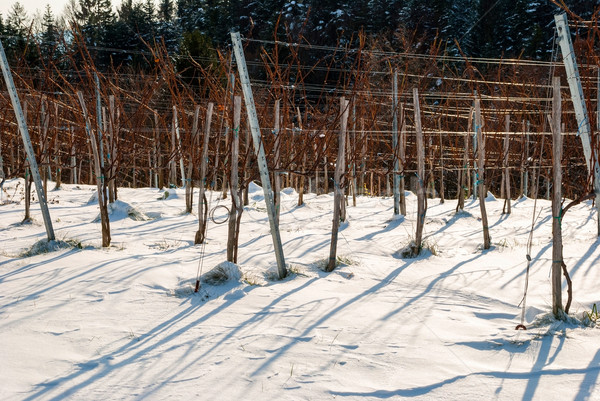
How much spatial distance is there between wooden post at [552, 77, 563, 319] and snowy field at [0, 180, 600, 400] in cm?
21

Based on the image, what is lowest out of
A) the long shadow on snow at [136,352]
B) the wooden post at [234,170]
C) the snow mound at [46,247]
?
the long shadow on snow at [136,352]

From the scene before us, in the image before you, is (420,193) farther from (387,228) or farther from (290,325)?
(290,325)

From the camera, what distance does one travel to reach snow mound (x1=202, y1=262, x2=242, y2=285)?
4.45 meters

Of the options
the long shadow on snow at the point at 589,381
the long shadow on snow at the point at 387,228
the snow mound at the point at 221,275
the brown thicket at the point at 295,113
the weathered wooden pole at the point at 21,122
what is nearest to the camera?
the long shadow on snow at the point at 589,381

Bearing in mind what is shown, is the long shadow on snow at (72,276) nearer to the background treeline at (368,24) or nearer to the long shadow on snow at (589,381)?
the long shadow on snow at (589,381)

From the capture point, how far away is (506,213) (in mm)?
10047

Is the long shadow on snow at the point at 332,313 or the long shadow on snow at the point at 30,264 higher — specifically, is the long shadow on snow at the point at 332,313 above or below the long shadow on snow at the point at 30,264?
below

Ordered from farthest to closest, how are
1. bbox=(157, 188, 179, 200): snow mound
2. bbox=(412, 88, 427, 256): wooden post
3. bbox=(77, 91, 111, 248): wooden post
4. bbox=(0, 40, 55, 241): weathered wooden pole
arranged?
1. bbox=(157, 188, 179, 200): snow mound
2. bbox=(412, 88, 427, 256): wooden post
3. bbox=(77, 91, 111, 248): wooden post
4. bbox=(0, 40, 55, 241): weathered wooden pole

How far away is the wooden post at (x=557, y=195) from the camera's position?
319 centimetres

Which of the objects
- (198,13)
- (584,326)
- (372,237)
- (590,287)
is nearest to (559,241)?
(584,326)

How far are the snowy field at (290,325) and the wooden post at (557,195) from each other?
0.69 feet

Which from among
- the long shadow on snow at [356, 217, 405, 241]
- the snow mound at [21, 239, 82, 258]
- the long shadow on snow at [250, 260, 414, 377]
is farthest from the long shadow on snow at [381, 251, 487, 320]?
the snow mound at [21, 239, 82, 258]

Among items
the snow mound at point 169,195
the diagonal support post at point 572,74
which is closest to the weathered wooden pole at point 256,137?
the diagonal support post at point 572,74

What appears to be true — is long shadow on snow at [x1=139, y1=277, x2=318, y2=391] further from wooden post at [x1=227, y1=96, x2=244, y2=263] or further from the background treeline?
the background treeline
